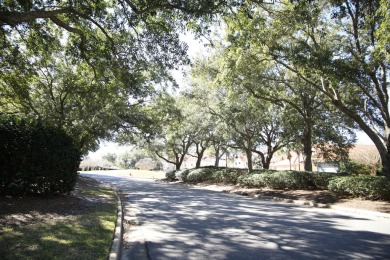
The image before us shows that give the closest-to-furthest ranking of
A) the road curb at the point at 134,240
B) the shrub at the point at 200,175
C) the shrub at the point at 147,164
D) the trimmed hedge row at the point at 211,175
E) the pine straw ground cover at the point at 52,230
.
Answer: the pine straw ground cover at the point at 52,230 → the road curb at the point at 134,240 → the trimmed hedge row at the point at 211,175 → the shrub at the point at 200,175 → the shrub at the point at 147,164

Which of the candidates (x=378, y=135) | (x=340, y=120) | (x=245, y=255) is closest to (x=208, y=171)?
(x=340, y=120)

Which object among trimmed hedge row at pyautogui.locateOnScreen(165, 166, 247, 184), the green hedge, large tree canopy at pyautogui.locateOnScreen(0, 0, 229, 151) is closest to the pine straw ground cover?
the green hedge

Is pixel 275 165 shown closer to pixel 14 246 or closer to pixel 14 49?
pixel 14 49

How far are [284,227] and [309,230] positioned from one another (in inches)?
25.1

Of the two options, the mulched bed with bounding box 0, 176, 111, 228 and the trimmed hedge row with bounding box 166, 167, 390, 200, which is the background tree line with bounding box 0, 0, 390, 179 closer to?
the trimmed hedge row with bounding box 166, 167, 390, 200

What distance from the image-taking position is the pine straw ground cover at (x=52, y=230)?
4809 mm

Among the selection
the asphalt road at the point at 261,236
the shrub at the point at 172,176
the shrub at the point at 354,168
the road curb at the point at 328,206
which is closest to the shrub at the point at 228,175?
the road curb at the point at 328,206

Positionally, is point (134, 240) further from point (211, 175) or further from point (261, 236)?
point (211, 175)

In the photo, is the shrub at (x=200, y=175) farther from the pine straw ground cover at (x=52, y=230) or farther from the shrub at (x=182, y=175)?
the pine straw ground cover at (x=52, y=230)

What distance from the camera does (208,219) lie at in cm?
905

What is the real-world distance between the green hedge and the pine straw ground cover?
62 cm

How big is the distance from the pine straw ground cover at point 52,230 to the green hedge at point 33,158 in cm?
62

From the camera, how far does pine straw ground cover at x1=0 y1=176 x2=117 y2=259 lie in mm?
4809

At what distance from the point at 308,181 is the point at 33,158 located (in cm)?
1486
